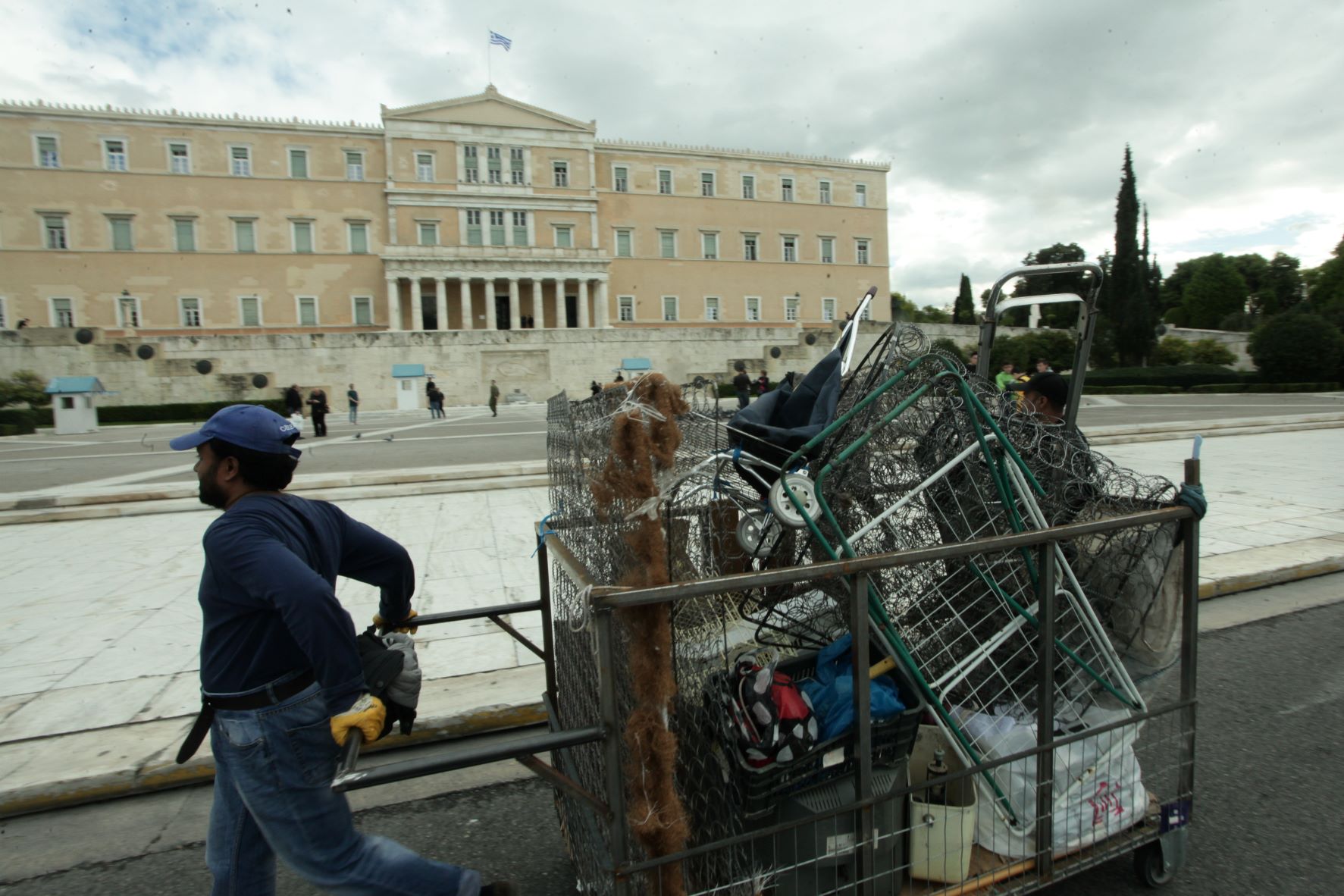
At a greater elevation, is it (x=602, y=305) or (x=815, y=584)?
(x=602, y=305)

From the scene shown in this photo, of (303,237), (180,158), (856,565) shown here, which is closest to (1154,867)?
Result: (856,565)

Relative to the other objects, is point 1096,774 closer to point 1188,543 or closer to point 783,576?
point 1188,543


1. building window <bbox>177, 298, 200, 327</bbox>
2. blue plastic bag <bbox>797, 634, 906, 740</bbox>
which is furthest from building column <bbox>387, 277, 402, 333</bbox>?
blue plastic bag <bbox>797, 634, 906, 740</bbox>

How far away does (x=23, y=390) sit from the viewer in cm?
2839

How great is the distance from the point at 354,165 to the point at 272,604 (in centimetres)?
5707

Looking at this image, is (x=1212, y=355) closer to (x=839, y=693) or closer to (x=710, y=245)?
(x=710, y=245)

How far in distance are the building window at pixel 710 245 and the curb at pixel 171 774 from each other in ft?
186

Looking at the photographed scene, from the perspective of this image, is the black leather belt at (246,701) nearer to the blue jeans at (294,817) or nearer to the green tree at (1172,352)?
the blue jeans at (294,817)

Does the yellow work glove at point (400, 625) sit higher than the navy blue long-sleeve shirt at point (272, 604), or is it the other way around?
the navy blue long-sleeve shirt at point (272, 604)

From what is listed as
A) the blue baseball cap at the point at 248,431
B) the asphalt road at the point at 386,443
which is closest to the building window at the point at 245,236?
the asphalt road at the point at 386,443

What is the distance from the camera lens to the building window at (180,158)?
156 feet

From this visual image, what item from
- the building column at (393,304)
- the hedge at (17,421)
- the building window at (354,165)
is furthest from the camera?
the building window at (354,165)

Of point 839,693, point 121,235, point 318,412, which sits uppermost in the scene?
point 121,235

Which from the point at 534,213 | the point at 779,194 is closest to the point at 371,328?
the point at 534,213
